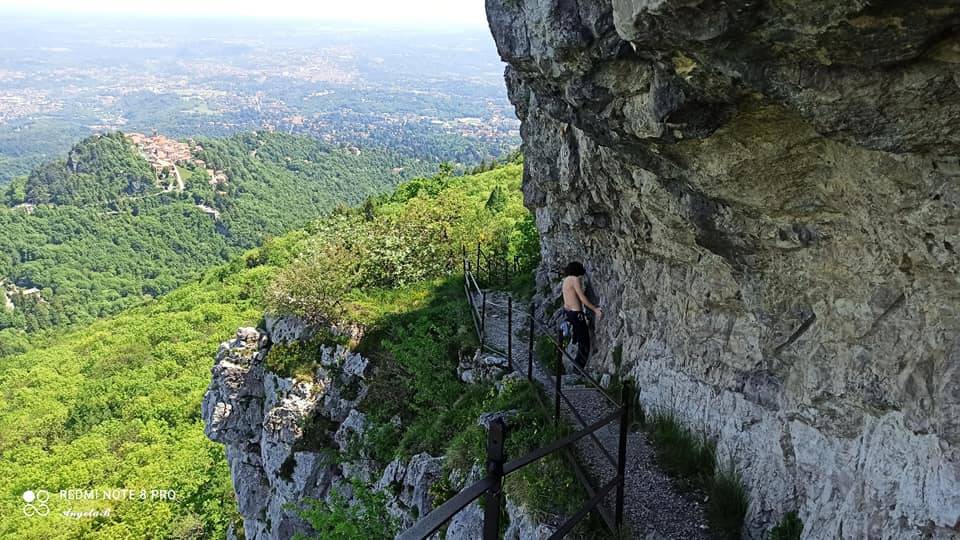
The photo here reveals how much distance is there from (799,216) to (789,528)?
2.61 metres

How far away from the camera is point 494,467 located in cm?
355

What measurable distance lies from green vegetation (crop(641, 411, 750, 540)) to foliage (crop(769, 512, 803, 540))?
1.44 ft

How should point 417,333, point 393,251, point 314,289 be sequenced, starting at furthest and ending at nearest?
point 393,251
point 314,289
point 417,333

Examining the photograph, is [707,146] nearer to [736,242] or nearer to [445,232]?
[736,242]

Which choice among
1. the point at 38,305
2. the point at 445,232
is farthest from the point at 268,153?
the point at 445,232

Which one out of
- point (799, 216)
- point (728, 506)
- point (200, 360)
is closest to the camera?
point (799, 216)

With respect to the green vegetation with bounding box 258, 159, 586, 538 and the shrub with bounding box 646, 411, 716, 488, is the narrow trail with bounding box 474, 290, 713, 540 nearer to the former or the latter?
the shrub with bounding box 646, 411, 716, 488

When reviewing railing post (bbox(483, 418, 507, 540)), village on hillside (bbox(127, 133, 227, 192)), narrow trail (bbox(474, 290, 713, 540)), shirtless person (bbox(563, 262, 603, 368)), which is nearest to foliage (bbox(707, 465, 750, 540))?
narrow trail (bbox(474, 290, 713, 540))

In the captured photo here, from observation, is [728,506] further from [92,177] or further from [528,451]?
[92,177]

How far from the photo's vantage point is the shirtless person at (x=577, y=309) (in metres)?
9.71

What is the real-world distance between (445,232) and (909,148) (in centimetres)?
1587

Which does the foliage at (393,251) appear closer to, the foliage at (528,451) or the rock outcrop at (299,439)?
the rock outcrop at (299,439)

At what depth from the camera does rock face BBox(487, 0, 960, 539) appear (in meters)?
3.78

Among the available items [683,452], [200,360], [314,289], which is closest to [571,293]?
[683,452]
